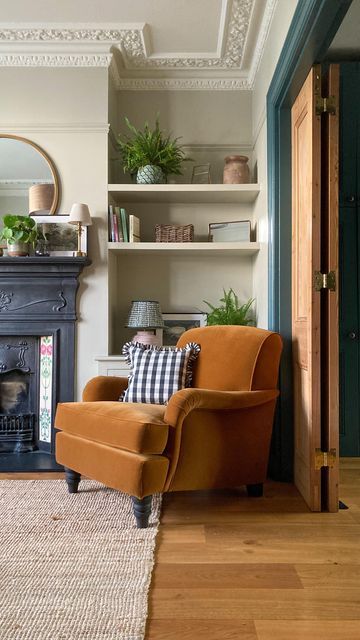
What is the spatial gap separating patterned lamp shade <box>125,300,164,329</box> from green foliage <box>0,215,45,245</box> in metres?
0.82

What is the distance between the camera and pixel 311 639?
1.49 metres

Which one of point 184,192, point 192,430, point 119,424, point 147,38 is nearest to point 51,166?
point 184,192

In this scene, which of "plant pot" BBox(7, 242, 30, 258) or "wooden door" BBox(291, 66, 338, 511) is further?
"plant pot" BBox(7, 242, 30, 258)

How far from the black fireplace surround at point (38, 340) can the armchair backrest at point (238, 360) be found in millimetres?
1080

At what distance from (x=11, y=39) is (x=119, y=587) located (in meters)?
3.41

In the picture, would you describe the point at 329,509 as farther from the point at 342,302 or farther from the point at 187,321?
the point at 187,321

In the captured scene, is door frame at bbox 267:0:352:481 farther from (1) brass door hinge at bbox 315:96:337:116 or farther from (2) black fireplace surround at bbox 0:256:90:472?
(2) black fireplace surround at bbox 0:256:90:472

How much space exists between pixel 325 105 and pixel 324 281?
83cm

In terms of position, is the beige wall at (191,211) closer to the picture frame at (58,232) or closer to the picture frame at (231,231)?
the picture frame at (231,231)

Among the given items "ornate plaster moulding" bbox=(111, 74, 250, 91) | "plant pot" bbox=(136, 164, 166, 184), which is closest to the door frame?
"plant pot" bbox=(136, 164, 166, 184)

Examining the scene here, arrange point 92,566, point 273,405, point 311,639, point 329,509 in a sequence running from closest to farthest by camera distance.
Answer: point 311,639 → point 92,566 → point 329,509 → point 273,405

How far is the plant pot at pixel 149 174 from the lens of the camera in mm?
3721

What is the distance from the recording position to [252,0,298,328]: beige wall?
306 centimetres

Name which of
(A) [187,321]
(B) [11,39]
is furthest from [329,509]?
(B) [11,39]
